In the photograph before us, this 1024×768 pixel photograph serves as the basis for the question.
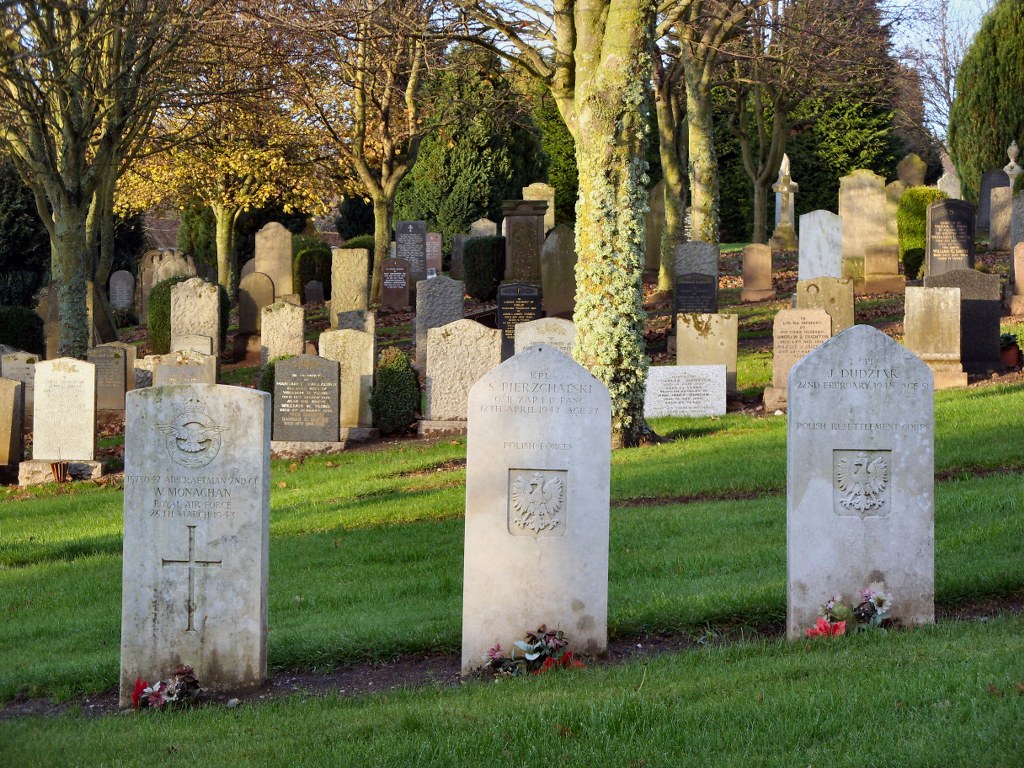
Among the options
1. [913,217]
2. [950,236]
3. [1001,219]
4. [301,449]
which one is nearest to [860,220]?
[913,217]

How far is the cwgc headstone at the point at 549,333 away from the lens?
640 inches

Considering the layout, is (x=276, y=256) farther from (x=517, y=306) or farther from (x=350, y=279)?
(x=517, y=306)

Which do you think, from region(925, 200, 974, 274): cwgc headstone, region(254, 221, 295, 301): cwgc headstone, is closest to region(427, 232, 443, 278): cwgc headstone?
region(254, 221, 295, 301): cwgc headstone

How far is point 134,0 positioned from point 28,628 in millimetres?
13424

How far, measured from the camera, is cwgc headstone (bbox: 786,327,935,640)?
6.82 meters

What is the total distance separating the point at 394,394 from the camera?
1733 centimetres

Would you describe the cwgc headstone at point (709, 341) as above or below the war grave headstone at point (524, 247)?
below

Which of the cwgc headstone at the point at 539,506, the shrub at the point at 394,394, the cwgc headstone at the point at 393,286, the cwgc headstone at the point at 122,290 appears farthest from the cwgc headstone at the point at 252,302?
the cwgc headstone at the point at 539,506

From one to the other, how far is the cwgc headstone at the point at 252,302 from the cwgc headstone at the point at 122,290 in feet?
31.9

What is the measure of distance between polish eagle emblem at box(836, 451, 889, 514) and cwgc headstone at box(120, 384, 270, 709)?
3.16 m

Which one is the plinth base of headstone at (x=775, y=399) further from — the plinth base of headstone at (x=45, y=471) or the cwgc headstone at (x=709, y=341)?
the plinth base of headstone at (x=45, y=471)

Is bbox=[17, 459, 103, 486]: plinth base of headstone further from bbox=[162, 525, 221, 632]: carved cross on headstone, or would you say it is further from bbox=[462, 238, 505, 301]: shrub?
bbox=[462, 238, 505, 301]: shrub

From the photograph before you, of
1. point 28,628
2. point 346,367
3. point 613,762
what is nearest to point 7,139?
point 346,367

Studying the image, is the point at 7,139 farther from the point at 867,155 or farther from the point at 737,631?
the point at 867,155
